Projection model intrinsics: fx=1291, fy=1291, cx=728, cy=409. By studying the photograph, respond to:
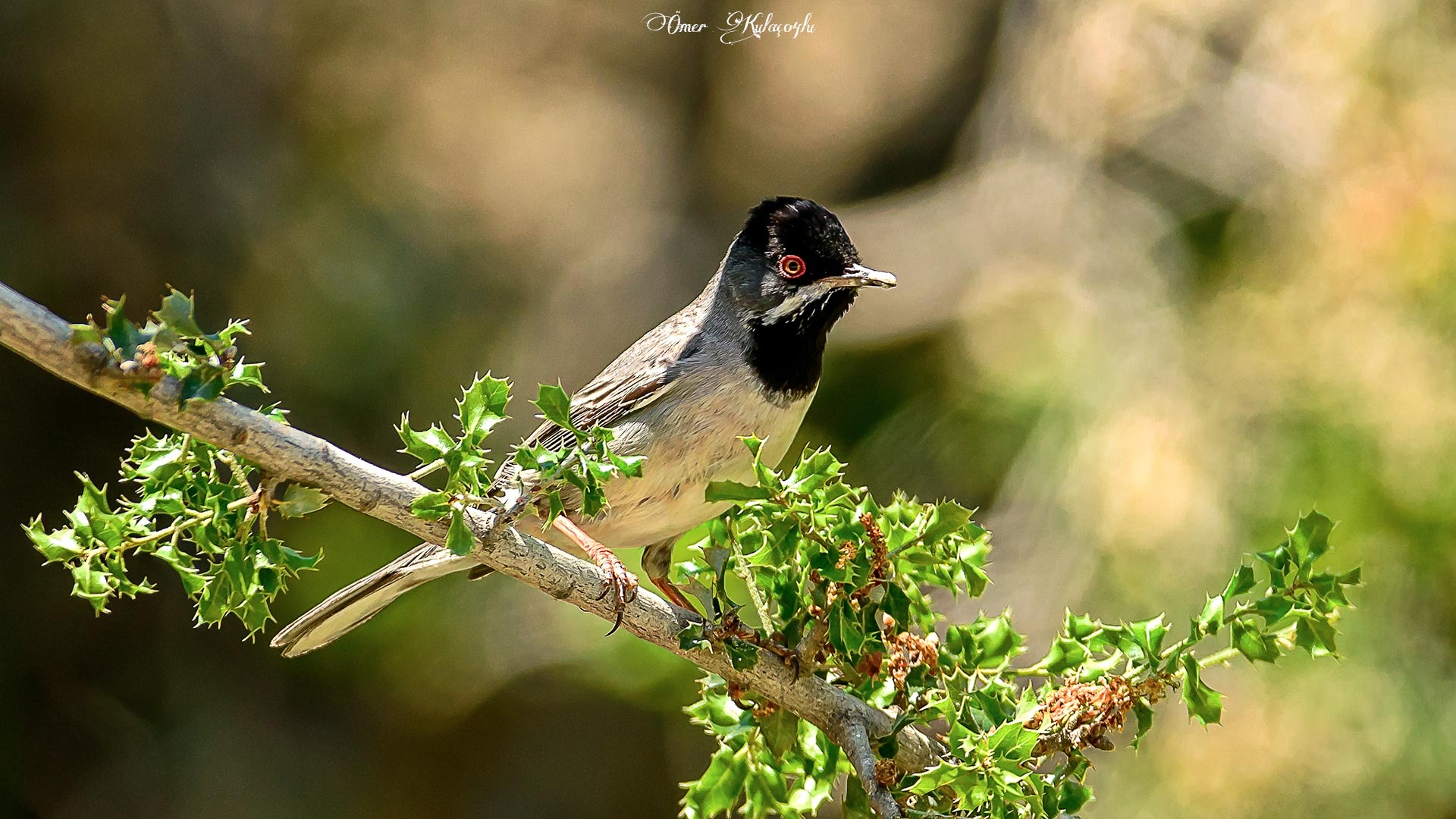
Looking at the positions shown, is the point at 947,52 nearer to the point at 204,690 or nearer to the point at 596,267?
the point at 596,267

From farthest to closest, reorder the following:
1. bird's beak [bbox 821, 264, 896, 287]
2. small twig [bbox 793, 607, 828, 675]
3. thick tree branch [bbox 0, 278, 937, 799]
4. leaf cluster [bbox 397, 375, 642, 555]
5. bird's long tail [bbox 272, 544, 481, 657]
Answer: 1. bird's beak [bbox 821, 264, 896, 287]
2. bird's long tail [bbox 272, 544, 481, 657]
3. small twig [bbox 793, 607, 828, 675]
4. leaf cluster [bbox 397, 375, 642, 555]
5. thick tree branch [bbox 0, 278, 937, 799]

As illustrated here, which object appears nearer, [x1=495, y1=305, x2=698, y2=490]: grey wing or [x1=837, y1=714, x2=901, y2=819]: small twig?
[x1=837, y1=714, x2=901, y2=819]: small twig

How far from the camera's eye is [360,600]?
11.9ft

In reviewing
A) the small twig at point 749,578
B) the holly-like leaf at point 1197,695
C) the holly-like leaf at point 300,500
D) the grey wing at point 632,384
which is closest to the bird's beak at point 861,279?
the grey wing at point 632,384

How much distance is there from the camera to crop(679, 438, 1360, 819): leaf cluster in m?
2.27

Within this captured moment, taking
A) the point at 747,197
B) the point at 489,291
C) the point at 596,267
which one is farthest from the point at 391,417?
the point at 747,197

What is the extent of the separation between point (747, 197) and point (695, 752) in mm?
4353

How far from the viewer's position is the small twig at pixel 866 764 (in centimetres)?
234

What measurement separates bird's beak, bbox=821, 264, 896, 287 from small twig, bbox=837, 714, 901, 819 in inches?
64.2

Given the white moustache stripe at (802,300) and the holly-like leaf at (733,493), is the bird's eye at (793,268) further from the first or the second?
the holly-like leaf at (733,493)

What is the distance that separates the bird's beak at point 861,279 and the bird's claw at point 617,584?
1.22 m

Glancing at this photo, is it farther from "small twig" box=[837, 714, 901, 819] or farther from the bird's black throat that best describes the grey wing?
"small twig" box=[837, 714, 901, 819]

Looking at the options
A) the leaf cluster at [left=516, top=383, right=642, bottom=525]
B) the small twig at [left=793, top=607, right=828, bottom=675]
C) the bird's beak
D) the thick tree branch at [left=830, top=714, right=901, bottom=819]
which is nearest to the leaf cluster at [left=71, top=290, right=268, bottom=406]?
the leaf cluster at [left=516, top=383, right=642, bottom=525]

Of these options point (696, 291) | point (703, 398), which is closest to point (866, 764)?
Result: point (703, 398)
